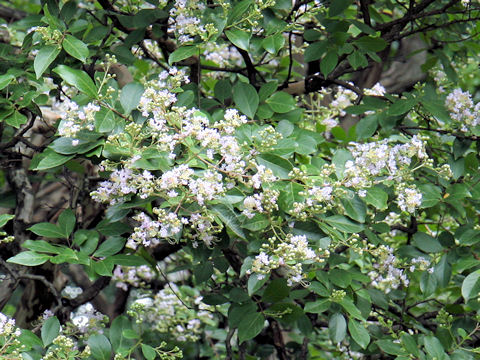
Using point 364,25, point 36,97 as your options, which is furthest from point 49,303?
point 364,25

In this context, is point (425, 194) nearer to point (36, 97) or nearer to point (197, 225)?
point (197, 225)

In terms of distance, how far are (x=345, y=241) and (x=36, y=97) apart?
3.34ft

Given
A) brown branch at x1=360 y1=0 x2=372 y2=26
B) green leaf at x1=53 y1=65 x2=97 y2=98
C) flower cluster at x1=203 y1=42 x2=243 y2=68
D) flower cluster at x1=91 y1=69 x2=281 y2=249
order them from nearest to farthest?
1. flower cluster at x1=91 y1=69 x2=281 y2=249
2. green leaf at x1=53 y1=65 x2=97 y2=98
3. brown branch at x1=360 y1=0 x2=372 y2=26
4. flower cluster at x1=203 y1=42 x2=243 y2=68

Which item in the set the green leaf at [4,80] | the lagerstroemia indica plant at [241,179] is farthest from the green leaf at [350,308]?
the green leaf at [4,80]

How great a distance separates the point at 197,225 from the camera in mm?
1705

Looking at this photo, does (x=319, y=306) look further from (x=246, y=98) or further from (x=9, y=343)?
(x=9, y=343)

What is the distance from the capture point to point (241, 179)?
1581mm

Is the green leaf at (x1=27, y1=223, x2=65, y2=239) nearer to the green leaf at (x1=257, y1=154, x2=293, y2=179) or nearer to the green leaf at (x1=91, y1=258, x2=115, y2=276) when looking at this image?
the green leaf at (x1=91, y1=258, x2=115, y2=276)

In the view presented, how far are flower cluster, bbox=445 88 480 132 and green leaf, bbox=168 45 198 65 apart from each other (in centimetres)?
87

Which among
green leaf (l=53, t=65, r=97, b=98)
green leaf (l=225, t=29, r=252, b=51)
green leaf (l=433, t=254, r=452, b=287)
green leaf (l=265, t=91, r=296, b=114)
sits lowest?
green leaf (l=433, t=254, r=452, b=287)

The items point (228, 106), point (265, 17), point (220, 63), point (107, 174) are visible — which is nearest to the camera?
point (107, 174)

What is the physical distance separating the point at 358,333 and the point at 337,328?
0.21ft

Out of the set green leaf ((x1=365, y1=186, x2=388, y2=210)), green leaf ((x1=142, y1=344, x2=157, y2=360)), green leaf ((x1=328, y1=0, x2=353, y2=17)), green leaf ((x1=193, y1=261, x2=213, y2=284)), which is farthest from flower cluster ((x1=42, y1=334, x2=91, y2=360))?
green leaf ((x1=328, y1=0, x2=353, y2=17))

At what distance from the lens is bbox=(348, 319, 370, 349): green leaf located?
1884 mm
